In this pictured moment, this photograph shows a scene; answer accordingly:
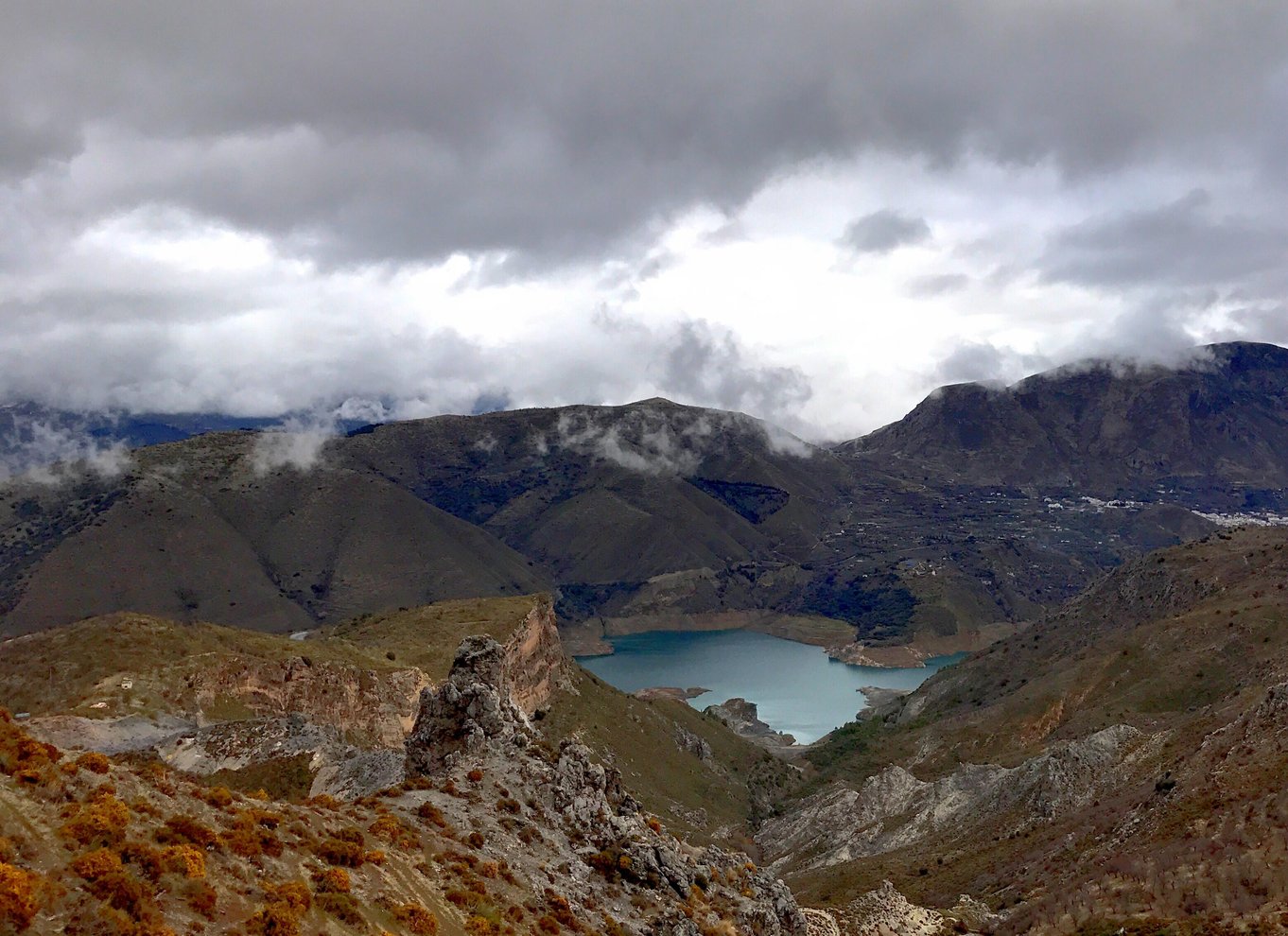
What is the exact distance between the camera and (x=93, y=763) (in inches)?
769

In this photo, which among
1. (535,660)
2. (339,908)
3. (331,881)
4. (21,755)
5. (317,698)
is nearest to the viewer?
(21,755)

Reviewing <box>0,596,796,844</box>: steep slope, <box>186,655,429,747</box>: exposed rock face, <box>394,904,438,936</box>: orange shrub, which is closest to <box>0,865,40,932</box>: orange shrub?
<box>394,904,438,936</box>: orange shrub

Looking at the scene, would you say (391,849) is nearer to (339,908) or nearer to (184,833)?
(339,908)

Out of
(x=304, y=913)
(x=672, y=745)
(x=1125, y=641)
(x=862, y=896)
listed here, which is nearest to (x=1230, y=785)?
(x=862, y=896)

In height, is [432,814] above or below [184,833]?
below

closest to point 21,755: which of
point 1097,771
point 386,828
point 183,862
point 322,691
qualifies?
point 183,862

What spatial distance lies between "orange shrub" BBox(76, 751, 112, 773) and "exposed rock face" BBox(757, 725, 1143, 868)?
7179cm

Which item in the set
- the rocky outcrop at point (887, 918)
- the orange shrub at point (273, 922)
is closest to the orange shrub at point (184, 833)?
the orange shrub at point (273, 922)

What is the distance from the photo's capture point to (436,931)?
21344mm

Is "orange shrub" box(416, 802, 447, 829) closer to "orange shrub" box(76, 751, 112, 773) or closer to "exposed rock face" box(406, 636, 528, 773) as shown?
"exposed rock face" box(406, 636, 528, 773)

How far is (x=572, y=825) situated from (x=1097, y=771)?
6112 centimetres

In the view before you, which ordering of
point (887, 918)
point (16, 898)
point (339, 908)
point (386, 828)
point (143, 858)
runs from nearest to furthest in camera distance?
point (16, 898) → point (143, 858) → point (339, 908) → point (386, 828) → point (887, 918)

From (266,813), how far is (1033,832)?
210ft

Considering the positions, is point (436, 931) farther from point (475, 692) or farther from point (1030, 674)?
point (1030, 674)
